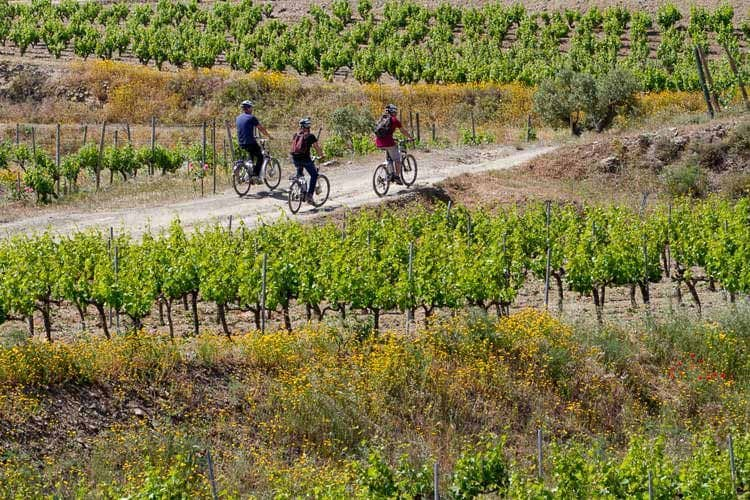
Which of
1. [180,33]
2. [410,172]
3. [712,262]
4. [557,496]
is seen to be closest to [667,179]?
[410,172]

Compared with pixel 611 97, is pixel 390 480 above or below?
below

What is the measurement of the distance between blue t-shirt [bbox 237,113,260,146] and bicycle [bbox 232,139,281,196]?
0.53 m

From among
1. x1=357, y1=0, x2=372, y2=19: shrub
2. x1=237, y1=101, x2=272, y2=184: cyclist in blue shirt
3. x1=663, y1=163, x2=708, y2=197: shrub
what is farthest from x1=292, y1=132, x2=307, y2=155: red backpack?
x1=357, y1=0, x2=372, y2=19: shrub

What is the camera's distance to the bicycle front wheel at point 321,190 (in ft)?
74.7

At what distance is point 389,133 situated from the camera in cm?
2266

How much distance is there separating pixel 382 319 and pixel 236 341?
3.21 metres

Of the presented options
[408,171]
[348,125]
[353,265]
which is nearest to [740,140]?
[408,171]

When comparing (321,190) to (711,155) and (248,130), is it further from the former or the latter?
(711,155)

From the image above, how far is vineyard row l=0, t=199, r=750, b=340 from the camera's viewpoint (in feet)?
53.5

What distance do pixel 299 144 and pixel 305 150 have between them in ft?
0.60

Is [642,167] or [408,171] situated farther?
[642,167]

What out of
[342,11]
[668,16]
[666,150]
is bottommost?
[666,150]

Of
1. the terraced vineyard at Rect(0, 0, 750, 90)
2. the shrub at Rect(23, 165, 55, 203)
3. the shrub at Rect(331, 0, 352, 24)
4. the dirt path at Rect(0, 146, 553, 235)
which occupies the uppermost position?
the shrub at Rect(331, 0, 352, 24)

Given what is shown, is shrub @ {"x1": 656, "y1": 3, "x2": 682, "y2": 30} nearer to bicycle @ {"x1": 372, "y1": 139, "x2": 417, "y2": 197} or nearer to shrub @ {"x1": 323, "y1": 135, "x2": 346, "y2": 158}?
shrub @ {"x1": 323, "y1": 135, "x2": 346, "y2": 158}
